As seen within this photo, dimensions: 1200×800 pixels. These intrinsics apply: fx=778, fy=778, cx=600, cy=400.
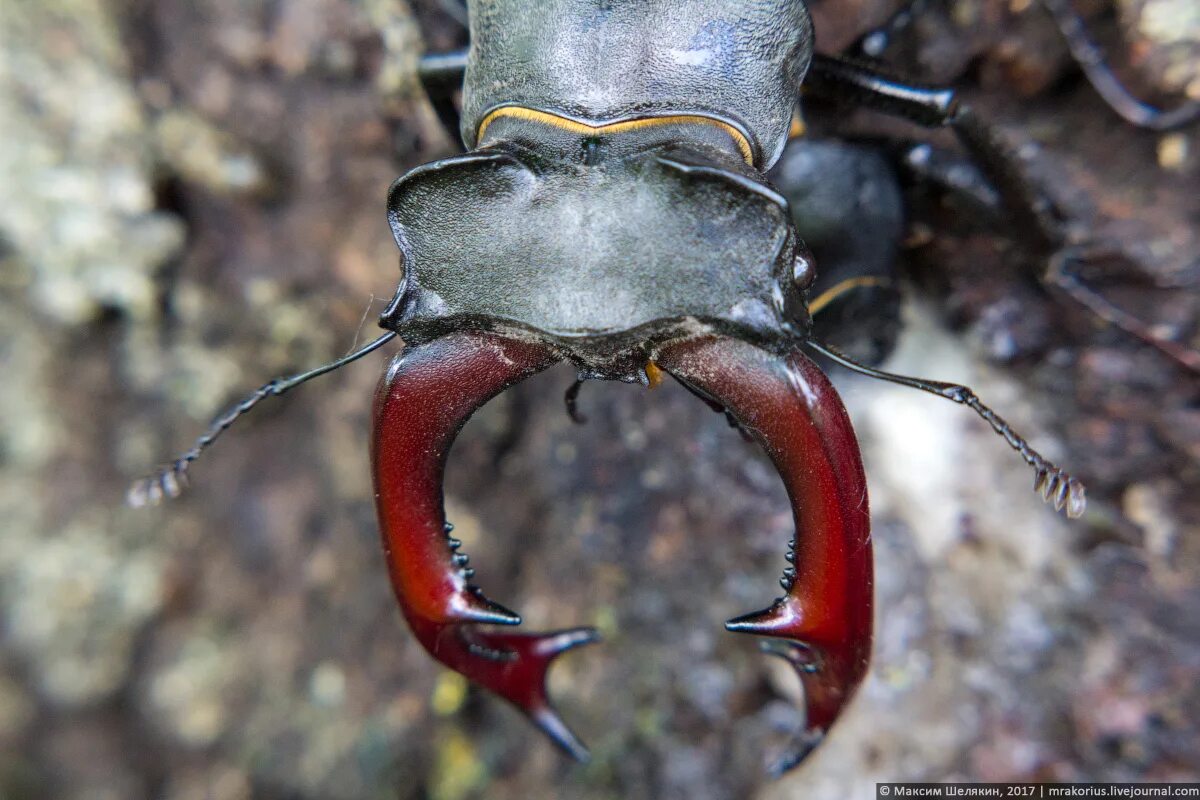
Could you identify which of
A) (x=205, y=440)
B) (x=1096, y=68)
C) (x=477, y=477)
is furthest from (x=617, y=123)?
(x=477, y=477)

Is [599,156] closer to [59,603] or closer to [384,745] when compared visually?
[384,745]

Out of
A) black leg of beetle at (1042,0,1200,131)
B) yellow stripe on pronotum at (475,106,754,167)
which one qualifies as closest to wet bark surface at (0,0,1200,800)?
black leg of beetle at (1042,0,1200,131)

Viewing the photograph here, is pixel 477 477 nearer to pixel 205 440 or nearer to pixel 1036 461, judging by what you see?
pixel 205 440

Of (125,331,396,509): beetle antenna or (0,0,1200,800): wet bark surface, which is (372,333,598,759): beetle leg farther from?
(0,0,1200,800): wet bark surface

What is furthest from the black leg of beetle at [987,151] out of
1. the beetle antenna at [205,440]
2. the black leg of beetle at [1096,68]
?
the beetle antenna at [205,440]

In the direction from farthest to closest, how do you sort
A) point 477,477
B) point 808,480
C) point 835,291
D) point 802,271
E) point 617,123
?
point 477,477 → point 835,291 → point 617,123 → point 802,271 → point 808,480

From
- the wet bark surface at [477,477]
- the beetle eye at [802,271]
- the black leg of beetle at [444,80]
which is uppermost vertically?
the black leg of beetle at [444,80]

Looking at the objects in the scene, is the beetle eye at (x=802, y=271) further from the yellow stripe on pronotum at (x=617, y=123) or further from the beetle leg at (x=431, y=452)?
the beetle leg at (x=431, y=452)
